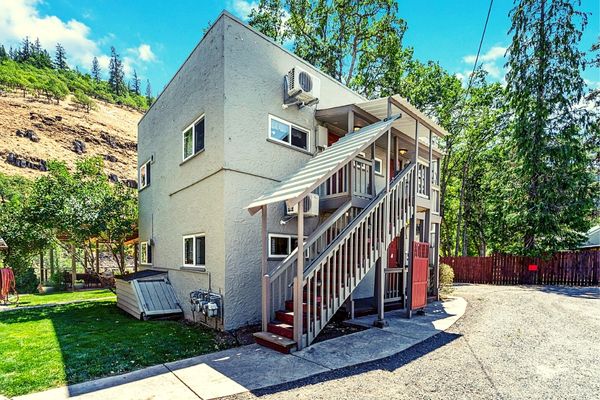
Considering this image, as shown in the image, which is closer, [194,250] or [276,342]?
[276,342]

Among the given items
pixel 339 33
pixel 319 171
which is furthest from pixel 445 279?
pixel 339 33

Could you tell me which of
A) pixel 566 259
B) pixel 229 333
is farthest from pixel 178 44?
pixel 566 259

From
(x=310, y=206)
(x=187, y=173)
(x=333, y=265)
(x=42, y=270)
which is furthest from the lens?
(x=42, y=270)

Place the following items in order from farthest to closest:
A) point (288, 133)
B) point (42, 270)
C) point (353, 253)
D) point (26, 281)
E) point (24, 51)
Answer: point (24, 51) → point (42, 270) → point (26, 281) → point (288, 133) → point (353, 253)

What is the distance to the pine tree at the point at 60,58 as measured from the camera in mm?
87438

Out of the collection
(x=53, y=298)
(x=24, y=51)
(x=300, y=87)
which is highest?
(x=24, y=51)

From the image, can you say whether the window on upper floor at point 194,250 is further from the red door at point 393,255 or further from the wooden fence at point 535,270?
the wooden fence at point 535,270

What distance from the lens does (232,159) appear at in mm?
7137

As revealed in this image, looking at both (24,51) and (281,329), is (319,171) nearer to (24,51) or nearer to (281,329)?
(281,329)

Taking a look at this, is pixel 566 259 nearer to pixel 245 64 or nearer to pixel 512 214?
pixel 512 214

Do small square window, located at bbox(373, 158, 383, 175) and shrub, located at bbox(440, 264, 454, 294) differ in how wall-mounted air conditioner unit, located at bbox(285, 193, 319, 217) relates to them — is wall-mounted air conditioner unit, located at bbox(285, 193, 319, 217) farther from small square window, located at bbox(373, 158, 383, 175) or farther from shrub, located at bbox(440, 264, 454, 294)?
shrub, located at bbox(440, 264, 454, 294)

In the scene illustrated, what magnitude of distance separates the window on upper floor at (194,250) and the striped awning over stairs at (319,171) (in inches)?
101

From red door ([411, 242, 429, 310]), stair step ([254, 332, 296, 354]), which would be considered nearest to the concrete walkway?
stair step ([254, 332, 296, 354])

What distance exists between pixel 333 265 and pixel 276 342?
168 centimetres
